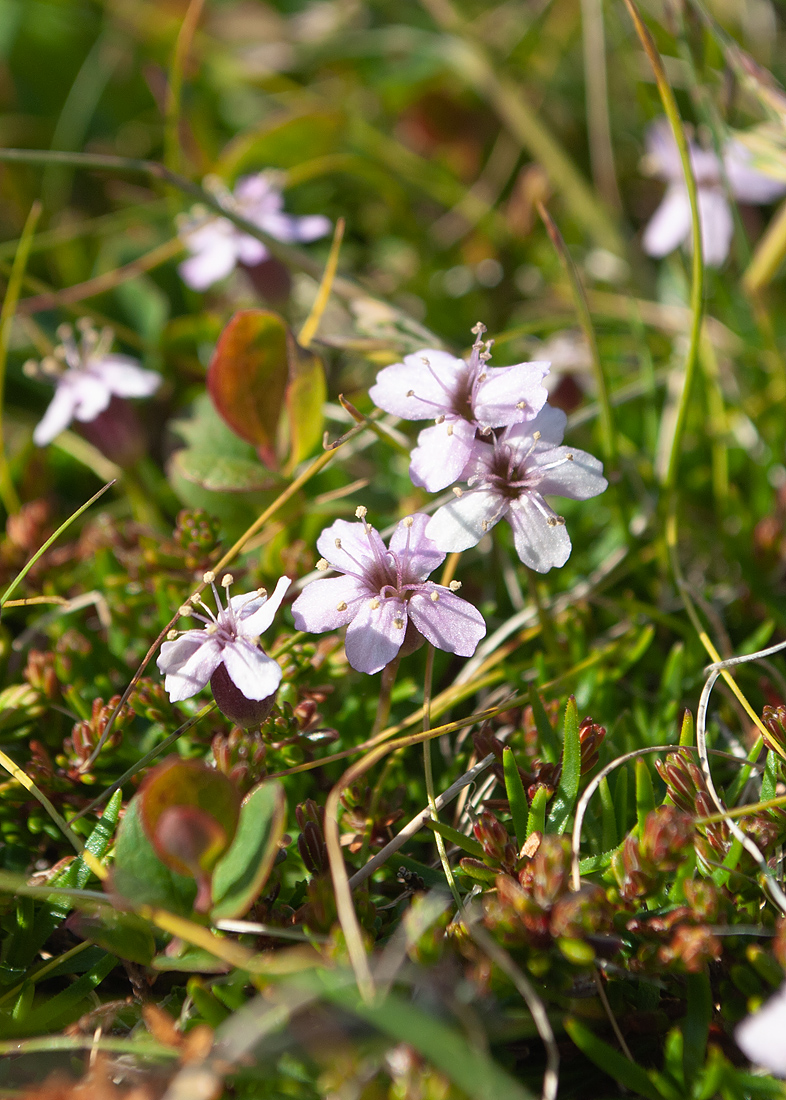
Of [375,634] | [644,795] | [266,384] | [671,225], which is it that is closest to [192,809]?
[375,634]

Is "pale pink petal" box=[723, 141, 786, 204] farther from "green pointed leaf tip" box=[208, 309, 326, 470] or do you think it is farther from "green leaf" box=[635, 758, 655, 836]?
"green leaf" box=[635, 758, 655, 836]

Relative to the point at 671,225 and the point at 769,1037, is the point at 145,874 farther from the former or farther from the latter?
the point at 671,225

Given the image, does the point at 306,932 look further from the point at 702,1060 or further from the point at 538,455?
the point at 538,455

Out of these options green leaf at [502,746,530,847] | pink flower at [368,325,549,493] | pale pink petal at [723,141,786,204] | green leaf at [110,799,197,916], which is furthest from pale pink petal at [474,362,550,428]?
pale pink petal at [723,141,786,204]

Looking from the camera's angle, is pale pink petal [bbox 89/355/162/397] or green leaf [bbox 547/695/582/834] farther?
pale pink petal [bbox 89/355/162/397]

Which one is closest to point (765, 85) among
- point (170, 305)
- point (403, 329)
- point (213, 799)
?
point (403, 329)
